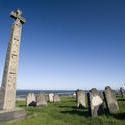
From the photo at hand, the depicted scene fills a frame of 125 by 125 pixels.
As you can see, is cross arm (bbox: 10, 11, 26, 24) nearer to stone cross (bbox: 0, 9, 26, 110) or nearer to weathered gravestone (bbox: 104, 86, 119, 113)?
stone cross (bbox: 0, 9, 26, 110)

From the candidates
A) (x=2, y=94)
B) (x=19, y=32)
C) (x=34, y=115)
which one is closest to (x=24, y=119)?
(x=34, y=115)

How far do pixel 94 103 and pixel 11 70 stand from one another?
18.4 feet

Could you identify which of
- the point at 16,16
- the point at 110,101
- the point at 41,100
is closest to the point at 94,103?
the point at 110,101

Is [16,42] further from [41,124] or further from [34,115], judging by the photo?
[41,124]

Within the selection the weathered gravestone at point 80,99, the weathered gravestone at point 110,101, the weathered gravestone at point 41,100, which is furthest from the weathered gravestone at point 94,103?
the weathered gravestone at point 41,100

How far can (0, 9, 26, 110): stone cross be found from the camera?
7562 millimetres

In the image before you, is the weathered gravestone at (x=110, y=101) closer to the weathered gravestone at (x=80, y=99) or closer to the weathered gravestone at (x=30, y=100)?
the weathered gravestone at (x=80, y=99)

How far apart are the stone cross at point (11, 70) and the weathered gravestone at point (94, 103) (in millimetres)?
4736

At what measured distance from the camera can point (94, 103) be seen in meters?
7.98

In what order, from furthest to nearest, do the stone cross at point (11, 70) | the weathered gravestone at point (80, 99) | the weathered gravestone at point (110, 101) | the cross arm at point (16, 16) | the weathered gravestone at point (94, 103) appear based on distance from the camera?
the weathered gravestone at point (80, 99) < the cross arm at point (16, 16) < the weathered gravestone at point (110, 101) < the weathered gravestone at point (94, 103) < the stone cross at point (11, 70)

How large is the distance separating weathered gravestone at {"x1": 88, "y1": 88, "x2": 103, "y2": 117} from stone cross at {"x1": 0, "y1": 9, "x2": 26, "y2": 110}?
4736 mm

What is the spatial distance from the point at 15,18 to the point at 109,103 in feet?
29.3

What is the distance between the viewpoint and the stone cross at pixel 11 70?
24.8 feet

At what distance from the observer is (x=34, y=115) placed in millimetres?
7617
